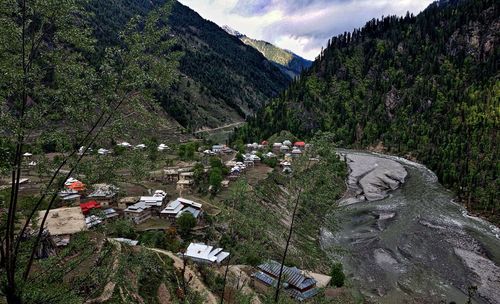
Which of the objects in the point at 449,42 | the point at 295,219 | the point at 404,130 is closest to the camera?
the point at 295,219

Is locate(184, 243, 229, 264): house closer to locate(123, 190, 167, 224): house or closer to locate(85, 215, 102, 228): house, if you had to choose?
locate(85, 215, 102, 228): house

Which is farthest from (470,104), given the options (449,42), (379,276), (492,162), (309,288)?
(309,288)

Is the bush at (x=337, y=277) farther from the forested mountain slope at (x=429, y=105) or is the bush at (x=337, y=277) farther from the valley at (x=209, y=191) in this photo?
the forested mountain slope at (x=429, y=105)

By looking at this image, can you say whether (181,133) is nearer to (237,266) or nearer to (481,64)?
(237,266)

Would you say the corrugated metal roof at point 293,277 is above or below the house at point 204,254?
below

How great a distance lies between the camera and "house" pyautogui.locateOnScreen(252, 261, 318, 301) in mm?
42281

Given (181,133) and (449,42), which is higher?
(449,42)

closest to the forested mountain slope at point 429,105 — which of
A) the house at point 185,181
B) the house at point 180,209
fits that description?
the house at point 185,181

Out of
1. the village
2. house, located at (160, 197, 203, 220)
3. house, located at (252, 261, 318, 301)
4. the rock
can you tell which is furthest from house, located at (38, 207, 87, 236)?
the rock

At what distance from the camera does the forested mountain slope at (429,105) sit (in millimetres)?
126750

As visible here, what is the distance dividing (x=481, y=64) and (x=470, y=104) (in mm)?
32543

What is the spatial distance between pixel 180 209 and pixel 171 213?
1.39 m

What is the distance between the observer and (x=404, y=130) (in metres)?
158

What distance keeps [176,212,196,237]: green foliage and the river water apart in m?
19.8
